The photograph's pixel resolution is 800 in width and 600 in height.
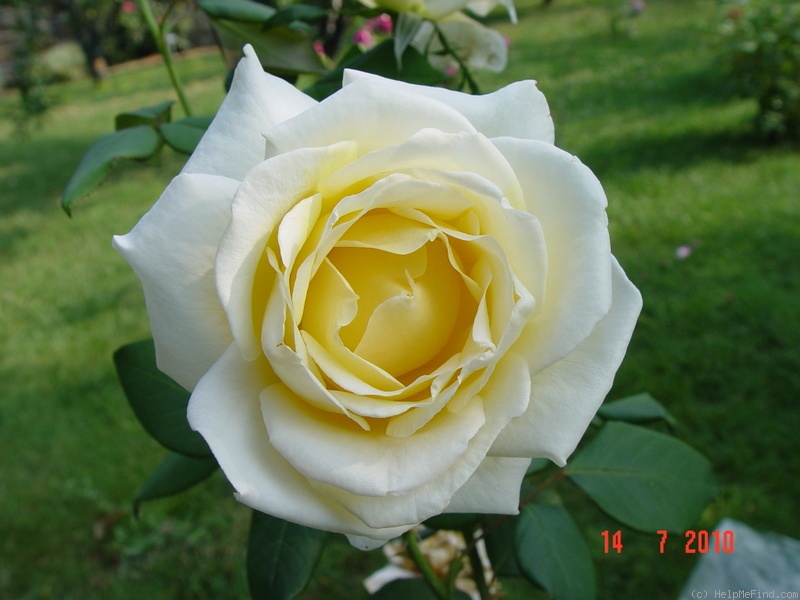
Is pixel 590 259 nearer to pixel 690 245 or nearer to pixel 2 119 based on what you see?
pixel 690 245

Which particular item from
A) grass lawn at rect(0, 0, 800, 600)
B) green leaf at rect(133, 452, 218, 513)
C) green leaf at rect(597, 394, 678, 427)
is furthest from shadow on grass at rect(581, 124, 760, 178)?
green leaf at rect(133, 452, 218, 513)

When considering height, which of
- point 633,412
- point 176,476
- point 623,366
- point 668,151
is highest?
point 176,476

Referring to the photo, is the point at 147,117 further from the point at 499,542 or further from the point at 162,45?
the point at 499,542

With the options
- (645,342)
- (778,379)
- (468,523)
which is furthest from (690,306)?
(468,523)

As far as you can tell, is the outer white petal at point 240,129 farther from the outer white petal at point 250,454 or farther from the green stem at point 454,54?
the green stem at point 454,54

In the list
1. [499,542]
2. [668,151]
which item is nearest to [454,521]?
[499,542]

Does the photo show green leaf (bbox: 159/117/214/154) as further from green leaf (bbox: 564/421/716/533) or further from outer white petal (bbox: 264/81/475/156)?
green leaf (bbox: 564/421/716/533)

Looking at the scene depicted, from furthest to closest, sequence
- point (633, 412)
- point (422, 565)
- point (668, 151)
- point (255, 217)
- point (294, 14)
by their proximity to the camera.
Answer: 1. point (668, 151)
2. point (633, 412)
3. point (294, 14)
4. point (422, 565)
5. point (255, 217)
